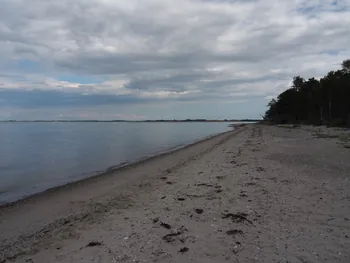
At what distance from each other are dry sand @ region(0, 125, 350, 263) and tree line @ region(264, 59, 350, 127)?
4143 centimetres

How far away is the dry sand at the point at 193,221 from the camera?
5.07 metres

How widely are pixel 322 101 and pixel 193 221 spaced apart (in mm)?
69580

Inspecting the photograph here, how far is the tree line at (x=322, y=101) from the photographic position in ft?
196

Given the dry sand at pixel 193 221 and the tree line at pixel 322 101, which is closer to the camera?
the dry sand at pixel 193 221

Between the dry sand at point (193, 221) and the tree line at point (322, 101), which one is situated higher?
the tree line at point (322, 101)

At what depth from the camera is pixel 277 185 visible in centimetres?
974

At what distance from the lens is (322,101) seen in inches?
2672

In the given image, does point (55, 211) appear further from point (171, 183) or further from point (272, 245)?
point (272, 245)

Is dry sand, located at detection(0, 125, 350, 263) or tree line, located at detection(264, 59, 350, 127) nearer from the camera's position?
dry sand, located at detection(0, 125, 350, 263)

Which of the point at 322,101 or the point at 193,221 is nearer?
the point at 193,221

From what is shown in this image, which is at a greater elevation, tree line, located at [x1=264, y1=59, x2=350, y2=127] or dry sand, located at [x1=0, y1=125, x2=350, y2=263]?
tree line, located at [x1=264, y1=59, x2=350, y2=127]

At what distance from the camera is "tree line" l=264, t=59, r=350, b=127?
196 ft

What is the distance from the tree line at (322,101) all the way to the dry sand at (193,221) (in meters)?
41.4

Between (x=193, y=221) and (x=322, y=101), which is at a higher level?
(x=322, y=101)
